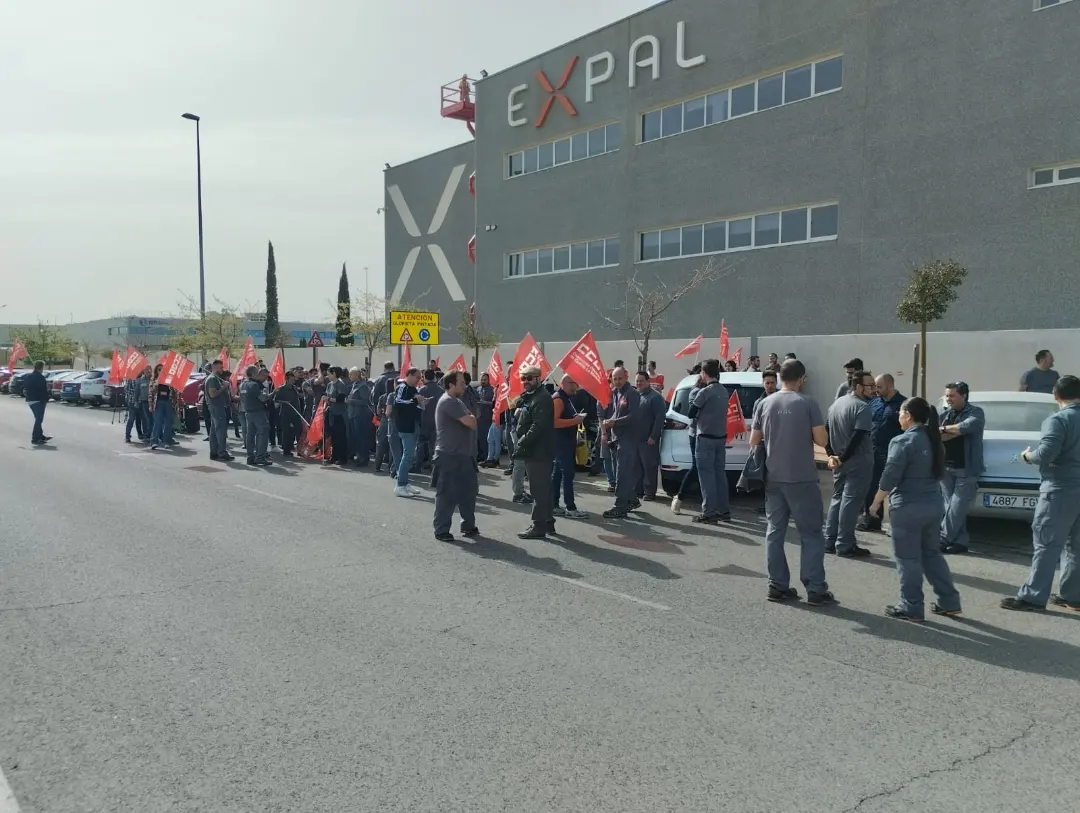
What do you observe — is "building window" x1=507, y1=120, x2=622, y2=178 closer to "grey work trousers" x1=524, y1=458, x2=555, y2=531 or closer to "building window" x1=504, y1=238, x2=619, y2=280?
"building window" x1=504, y1=238, x2=619, y2=280

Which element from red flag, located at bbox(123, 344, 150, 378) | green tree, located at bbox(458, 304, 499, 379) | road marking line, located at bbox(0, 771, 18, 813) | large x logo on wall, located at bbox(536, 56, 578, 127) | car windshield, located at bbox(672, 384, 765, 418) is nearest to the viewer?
road marking line, located at bbox(0, 771, 18, 813)

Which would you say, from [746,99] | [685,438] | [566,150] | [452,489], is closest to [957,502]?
[685,438]

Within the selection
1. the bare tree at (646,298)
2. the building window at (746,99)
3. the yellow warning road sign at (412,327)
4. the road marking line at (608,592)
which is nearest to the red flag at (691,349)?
the bare tree at (646,298)

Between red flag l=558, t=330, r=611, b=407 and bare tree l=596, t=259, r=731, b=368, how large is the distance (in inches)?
421

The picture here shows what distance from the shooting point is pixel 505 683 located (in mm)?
4910

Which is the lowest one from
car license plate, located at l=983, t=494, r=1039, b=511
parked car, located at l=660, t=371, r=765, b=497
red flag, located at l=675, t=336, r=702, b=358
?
car license plate, located at l=983, t=494, r=1039, b=511

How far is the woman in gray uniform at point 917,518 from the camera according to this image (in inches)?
244

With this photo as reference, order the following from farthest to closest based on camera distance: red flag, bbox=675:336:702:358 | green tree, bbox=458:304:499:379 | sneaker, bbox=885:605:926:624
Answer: green tree, bbox=458:304:499:379
red flag, bbox=675:336:702:358
sneaker, bbox=885:605:926:624

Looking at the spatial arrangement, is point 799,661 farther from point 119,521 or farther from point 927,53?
point 927,53

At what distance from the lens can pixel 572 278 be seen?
96.6 feet

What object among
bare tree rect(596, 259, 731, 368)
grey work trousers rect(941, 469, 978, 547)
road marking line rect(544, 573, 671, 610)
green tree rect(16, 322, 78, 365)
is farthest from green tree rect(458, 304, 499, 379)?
green tree rect(16, 322, 78, 365)

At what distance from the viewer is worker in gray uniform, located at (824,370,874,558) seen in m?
8.14

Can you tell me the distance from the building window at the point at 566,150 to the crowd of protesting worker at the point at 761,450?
1393 centimetres

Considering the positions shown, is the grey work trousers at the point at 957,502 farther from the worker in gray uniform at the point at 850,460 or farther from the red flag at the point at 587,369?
the red flag at the point at 587,369
